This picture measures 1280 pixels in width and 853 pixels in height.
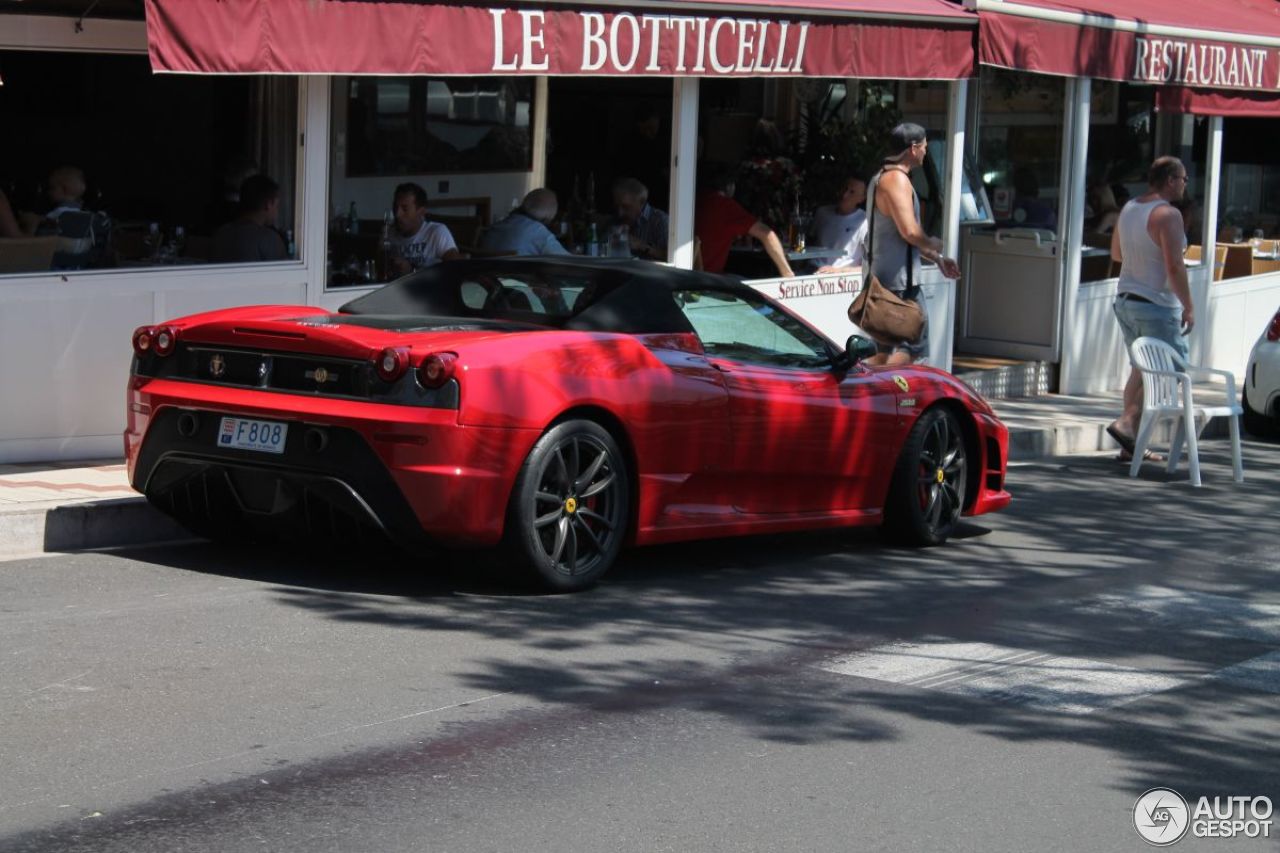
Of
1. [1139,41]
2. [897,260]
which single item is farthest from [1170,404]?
[1139,41]

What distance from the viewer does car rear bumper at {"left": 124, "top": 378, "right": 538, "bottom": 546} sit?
750 cm

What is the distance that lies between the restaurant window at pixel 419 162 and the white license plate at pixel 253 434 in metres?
3.87

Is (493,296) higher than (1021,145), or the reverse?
(1021,145)

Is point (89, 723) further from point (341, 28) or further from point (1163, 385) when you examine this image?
point (1163, 385)

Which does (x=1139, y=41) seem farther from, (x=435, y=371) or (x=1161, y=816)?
(x=1161, y=816)

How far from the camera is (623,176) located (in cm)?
1509

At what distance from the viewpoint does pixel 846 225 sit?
15.0 meters

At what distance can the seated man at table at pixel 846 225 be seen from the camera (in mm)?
14938

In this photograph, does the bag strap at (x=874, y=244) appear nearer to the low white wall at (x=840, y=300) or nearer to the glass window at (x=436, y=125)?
the low white wall at (x=840, y=300)

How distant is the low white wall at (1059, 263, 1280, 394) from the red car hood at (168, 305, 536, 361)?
29.3 feet

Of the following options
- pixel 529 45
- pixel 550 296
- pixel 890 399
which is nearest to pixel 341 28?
pixel 529 45

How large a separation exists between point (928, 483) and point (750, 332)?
1.38 m

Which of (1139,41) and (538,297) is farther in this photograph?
(1139,41)

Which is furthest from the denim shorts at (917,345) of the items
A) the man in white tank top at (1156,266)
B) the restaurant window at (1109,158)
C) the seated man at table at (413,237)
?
the restaurant window at (1109,158)
